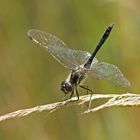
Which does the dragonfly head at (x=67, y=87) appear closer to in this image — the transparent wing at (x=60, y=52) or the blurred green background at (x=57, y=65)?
the transparent wing at (x=60, y=52)

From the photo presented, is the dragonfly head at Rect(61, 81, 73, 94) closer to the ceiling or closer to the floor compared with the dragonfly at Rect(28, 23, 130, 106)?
closer to the floor

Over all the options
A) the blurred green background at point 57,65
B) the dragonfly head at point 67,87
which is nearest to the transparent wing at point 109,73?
the dragonfly head at point 67,87

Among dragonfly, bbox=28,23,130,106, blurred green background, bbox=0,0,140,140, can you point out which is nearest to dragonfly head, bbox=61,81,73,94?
dragonfly, bbox=28,23,130,106

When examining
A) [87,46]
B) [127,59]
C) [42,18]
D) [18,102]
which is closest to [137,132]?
[127,59]

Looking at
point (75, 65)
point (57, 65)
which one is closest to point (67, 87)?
point (75, 65)

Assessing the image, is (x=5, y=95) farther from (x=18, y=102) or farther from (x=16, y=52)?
(x=16, y=52)

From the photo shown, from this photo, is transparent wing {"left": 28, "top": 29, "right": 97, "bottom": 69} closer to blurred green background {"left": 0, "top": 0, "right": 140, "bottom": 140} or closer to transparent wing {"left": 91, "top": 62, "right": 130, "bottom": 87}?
transparent wing {"left": 91, "top": 62, "right": 130, "bottom": 87}
